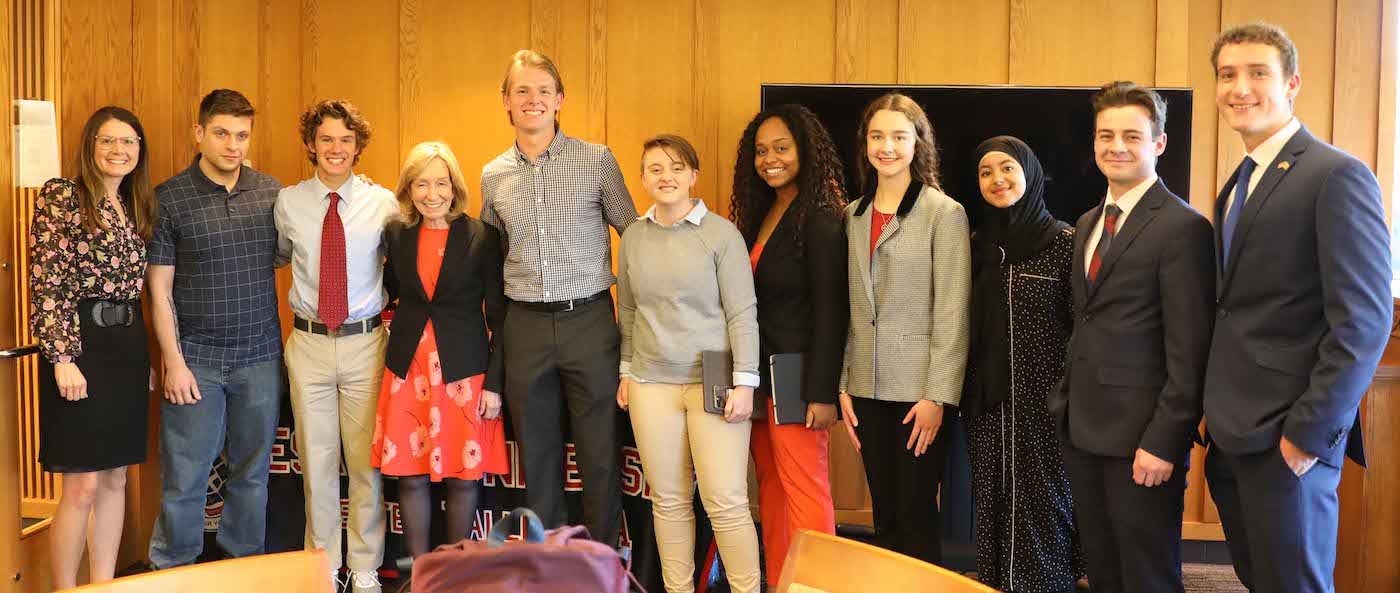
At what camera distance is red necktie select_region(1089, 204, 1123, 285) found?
2551mm

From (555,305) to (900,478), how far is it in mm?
1187

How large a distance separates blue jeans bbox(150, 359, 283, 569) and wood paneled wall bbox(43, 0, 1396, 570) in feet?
4.77

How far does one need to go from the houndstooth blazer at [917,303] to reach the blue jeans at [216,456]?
197 cm

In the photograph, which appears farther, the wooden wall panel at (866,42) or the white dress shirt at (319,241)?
the wooden wall panel at (866,42)

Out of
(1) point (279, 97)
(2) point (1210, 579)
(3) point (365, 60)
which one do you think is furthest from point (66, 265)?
(2) point (1210, 579)

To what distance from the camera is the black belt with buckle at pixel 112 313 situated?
3141mm

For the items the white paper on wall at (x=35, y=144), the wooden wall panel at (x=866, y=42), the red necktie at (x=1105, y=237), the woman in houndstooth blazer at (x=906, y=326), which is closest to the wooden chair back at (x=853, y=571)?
the red necktie at (x=1105, y=237)

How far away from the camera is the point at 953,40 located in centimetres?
448

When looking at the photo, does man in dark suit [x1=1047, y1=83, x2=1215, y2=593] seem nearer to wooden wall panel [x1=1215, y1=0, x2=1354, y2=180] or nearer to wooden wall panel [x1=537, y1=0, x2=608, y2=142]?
wooden wall panel [x1=1215, y1=0, x2=1354, y2=180]

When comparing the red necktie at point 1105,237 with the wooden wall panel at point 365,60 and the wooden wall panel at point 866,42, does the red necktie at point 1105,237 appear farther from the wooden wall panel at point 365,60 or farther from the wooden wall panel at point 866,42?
the wooden wall panel at point 365,60

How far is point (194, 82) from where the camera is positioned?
163 inches

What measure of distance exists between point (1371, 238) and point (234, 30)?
4.18 m

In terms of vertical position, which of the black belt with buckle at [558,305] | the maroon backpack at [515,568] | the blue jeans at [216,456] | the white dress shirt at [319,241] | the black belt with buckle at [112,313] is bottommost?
the blue jeans at [216,456]

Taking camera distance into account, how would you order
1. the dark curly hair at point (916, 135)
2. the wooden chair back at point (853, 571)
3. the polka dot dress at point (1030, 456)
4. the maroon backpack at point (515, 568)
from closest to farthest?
the maroon backpack at point (515, 568) → the wooden chair back at point (853, 571) → the polka dot dress at point (1030, 456) → the dark curly hair at point (916, 135)
